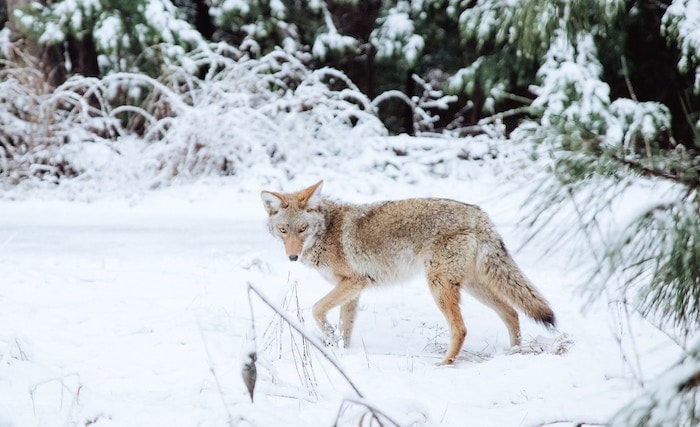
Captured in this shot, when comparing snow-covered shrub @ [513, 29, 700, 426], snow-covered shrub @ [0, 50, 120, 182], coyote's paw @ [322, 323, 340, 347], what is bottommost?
coyote's paw @ [322, 323, 340, 347]

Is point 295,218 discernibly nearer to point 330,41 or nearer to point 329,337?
point 329,337

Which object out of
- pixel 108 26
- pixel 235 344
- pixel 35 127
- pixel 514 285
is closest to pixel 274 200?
pixel 235 344

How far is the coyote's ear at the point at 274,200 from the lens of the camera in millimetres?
6062

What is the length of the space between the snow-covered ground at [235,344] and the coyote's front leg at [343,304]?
0.20 metres

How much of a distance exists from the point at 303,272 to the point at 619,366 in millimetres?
3854

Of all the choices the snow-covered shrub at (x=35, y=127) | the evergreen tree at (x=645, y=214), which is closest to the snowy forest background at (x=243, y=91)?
the snow-covered shrub at (x=35, y=127)

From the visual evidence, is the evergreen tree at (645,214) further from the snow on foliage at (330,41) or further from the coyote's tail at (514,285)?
the snow on foliage at (330,41)

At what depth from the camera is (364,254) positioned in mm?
5719

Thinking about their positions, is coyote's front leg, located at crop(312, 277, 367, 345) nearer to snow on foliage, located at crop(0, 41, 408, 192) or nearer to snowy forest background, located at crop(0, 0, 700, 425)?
snowy forest background, located at crop(0, 0, 700, 425)

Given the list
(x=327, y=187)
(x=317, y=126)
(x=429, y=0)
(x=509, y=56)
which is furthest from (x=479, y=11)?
(x=327, y=187)

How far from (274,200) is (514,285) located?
7.77ft

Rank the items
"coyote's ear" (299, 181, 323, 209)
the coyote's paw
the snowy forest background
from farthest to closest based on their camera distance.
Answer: the snowy forest background < "coyote's ear" (299, 181, 323, 209) < the coyote's paw

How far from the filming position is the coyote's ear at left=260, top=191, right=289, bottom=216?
6.06 meters

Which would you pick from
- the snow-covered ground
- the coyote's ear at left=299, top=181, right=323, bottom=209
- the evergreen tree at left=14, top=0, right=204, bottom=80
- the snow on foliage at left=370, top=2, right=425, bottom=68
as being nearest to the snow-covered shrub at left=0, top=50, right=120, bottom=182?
the evergreen tree at left=14, top=0, right=204, bottom=80
